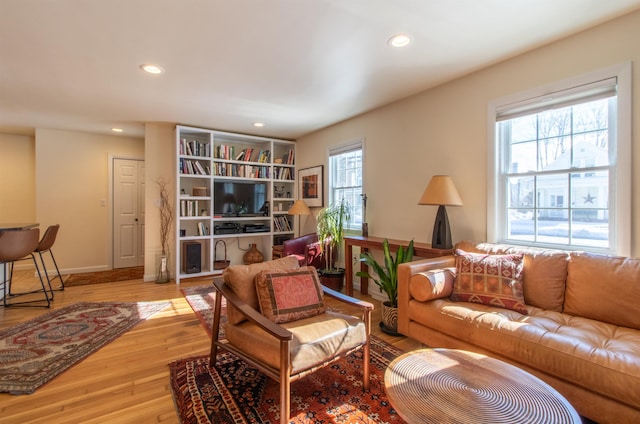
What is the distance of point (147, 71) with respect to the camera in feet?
8.95

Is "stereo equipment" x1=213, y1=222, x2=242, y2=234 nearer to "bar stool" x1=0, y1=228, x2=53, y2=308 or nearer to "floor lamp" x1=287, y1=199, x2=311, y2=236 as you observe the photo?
"floor lamp" x1=287, y1=199, x2=311, y2=236

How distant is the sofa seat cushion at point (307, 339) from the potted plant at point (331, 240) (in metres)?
1.90

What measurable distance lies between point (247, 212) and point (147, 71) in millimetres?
2765

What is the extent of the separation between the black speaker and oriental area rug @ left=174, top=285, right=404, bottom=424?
2.61 meters

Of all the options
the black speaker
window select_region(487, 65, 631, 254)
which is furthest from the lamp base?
the black speaker

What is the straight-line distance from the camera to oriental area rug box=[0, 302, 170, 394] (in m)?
2.03

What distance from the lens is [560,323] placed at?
1.80 metres

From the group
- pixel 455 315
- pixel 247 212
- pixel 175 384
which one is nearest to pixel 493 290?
pixel 455 315

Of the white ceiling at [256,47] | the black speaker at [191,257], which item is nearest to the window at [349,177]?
the white ceiling at [256,47]

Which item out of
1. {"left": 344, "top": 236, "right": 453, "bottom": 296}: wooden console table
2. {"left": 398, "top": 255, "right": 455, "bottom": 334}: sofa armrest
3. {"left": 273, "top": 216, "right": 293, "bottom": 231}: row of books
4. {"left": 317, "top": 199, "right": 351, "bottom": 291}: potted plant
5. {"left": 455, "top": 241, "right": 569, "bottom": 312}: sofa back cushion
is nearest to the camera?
{"left": 455, "top": 241, "right": 569, "bottom": 312}: sofa back cushion

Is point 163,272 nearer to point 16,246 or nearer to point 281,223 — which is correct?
point 16,246

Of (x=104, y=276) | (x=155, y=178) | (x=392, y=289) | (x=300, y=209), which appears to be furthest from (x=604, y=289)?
(x=104, y=276)

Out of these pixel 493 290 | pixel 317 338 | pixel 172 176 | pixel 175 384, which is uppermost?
pixel 172 176

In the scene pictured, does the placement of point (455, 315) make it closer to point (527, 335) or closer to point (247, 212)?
point (527, 335)
